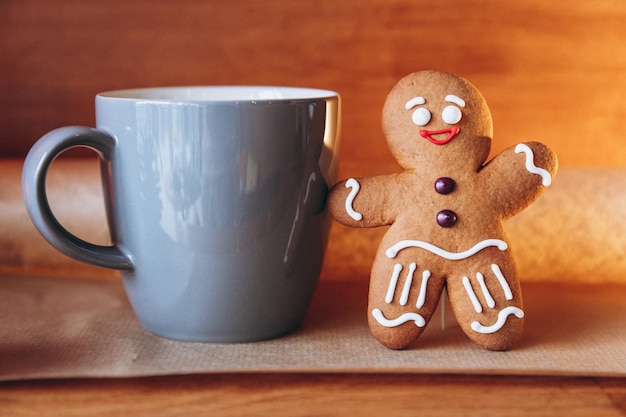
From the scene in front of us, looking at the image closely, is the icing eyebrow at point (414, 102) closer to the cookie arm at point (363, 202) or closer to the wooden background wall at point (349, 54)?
the cookie arm at point (363, 202)

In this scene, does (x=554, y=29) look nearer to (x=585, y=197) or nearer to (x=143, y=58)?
(x=585, y=197)

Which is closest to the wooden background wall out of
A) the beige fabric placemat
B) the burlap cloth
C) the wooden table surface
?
the burlap cloth

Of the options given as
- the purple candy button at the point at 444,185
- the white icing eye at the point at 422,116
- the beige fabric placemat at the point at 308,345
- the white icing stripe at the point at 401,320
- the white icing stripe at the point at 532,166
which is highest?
the white icing eye at the point at 422,116

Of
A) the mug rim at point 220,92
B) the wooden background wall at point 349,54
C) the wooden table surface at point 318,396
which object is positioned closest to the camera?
the wooden table surface at point 318,396

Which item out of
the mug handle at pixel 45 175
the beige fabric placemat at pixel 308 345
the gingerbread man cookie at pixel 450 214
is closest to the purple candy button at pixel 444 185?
the gingerbread man cookie at pixel 450 214

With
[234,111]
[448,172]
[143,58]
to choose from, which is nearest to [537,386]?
[448,172]

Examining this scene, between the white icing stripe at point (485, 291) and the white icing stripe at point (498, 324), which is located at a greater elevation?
the white icing stripe at point (485, 291)

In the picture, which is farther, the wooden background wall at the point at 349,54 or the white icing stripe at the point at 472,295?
the wooden background wall at the point at 349,54

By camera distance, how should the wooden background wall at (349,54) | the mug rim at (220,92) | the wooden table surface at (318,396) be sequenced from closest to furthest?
the wooden table surface at (318,396), the mug rim at (220,92), the wooden background wall at (349,54)

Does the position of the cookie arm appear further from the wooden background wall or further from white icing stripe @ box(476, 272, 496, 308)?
the wooden background wall
